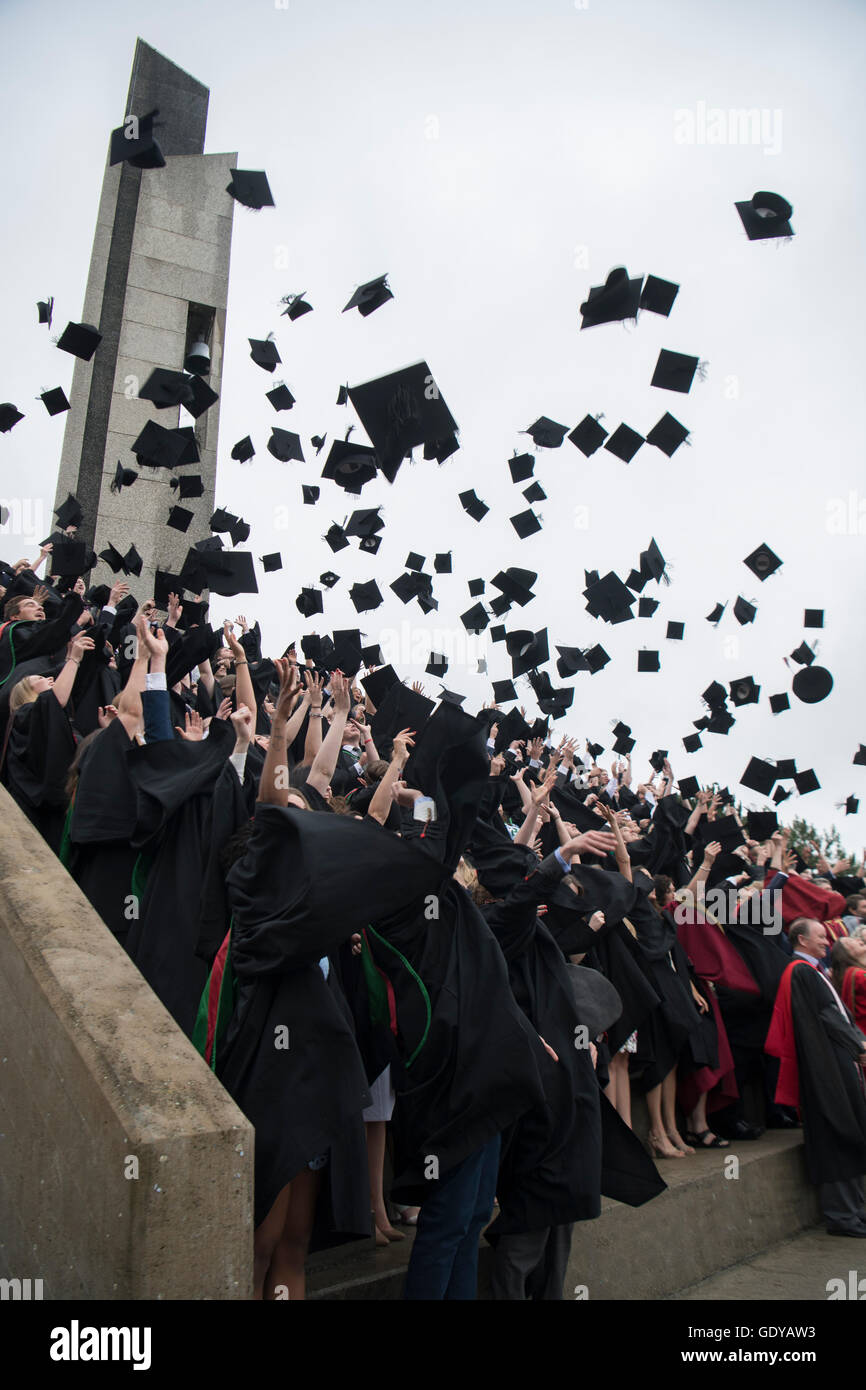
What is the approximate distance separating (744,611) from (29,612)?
25.8ft

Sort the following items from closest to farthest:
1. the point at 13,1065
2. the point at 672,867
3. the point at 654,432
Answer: the point at 13,1065 → the point at 672,867 → the point at 654,432

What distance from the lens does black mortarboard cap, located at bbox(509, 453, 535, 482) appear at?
1019cm

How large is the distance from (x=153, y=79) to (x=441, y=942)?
13.9 metres

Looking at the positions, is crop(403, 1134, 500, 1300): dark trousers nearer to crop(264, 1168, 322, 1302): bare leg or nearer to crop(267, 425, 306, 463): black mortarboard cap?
crop(264, 1168, 322, 1302): bare leg

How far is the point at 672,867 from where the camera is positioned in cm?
807

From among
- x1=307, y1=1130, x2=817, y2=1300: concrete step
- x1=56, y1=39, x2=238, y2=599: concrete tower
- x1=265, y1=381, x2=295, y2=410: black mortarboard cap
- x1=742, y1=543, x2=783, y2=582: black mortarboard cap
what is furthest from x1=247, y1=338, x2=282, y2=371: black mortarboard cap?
x1=307, y1=1130, x2=817, y2=1300: concrete step

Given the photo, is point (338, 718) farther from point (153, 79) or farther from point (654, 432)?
point (153, 79)

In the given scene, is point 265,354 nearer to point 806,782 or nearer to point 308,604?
point 308,604

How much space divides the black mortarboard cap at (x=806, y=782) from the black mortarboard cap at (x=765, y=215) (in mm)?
5953

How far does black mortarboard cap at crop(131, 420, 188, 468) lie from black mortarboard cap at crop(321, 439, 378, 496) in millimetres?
1227

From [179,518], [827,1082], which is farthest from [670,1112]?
[179,518]

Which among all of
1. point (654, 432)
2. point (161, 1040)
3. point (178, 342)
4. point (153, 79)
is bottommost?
point (161, 1040)

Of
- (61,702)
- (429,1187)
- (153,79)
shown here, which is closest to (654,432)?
→ (61,702)

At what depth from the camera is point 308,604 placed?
10.5 metres
